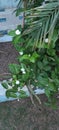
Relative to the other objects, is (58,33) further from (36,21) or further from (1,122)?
(1,122)

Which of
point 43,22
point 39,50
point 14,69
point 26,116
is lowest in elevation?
point 26,116

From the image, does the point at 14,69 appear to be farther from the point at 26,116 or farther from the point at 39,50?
the point at 26,116

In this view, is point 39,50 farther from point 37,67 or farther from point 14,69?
point 14,69

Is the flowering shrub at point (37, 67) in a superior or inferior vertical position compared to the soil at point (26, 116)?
superior

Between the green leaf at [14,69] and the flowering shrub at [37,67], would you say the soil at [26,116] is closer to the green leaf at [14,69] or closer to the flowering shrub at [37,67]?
the flowering shrub at [37,67]

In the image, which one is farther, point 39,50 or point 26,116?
point 26,116

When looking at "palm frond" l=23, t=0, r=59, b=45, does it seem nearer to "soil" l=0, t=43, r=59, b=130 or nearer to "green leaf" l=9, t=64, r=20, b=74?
"green leaf" l=9, t=64, r=20, b=74

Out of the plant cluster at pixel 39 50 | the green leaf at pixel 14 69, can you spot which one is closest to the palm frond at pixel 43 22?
the plant cluster at pixel 39 50

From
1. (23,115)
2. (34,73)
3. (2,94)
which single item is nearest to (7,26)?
(2,94)

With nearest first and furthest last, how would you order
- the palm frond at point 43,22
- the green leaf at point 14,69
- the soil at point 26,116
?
the palm frond at point 43,22
the green leaf at point 14,69
the soil at point 26,116

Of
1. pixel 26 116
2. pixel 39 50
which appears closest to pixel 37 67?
pixel 39 50

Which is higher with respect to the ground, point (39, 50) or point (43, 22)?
point (43, 22)

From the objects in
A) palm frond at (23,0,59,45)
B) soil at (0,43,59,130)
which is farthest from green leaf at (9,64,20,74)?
soil at (0,43,59,130)

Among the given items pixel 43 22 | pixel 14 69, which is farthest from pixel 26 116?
pixel 43 22
